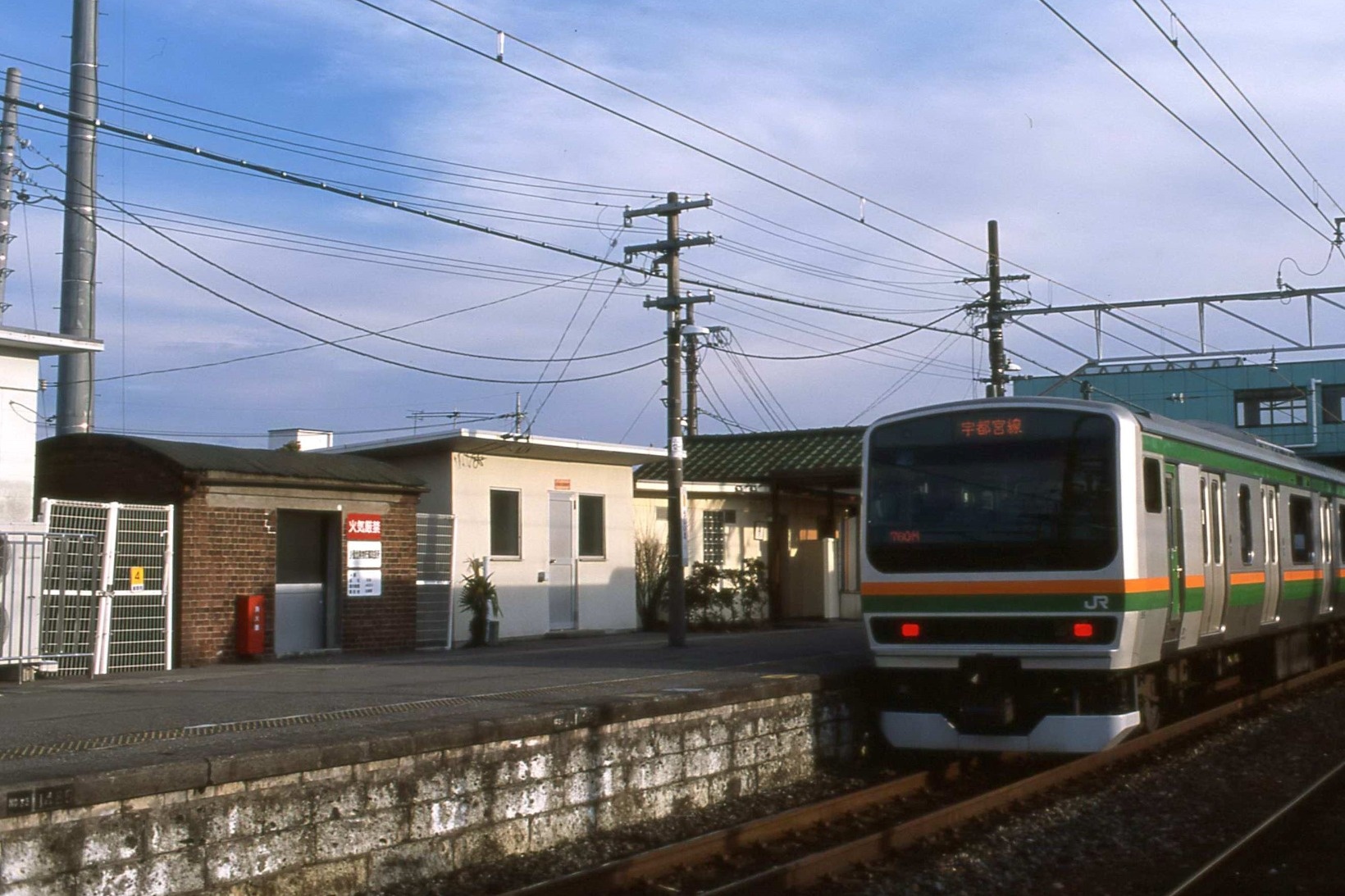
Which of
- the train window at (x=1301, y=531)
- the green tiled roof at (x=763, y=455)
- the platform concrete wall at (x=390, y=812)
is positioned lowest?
the platform concrete wall at (x=390, y=812)

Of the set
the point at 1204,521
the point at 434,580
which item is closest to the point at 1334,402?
the point at 434,580

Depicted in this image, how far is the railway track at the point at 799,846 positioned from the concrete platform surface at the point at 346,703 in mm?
1256

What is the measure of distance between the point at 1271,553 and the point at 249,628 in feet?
36.4

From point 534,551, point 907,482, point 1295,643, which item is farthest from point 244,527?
point 1295,643

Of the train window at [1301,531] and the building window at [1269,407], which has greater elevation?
the building window at [1269,407]

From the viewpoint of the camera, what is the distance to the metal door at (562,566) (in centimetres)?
2106

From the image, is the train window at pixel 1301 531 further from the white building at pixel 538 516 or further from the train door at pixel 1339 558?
the white building at pixel 538 516

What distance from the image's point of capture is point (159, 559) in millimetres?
15398

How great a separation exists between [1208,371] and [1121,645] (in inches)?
1653

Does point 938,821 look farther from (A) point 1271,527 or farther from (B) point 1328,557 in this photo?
(B) point 1328,557

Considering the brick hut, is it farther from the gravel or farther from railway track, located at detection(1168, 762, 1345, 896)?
railway track, located at detection(1168, 762, 1345, 896)

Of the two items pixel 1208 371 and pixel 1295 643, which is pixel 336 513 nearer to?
pixel 1295 643

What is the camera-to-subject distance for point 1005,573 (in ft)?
36.7

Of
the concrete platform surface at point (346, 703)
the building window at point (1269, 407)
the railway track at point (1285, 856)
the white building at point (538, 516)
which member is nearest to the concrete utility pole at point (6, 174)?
the white building at point (538, 516)
